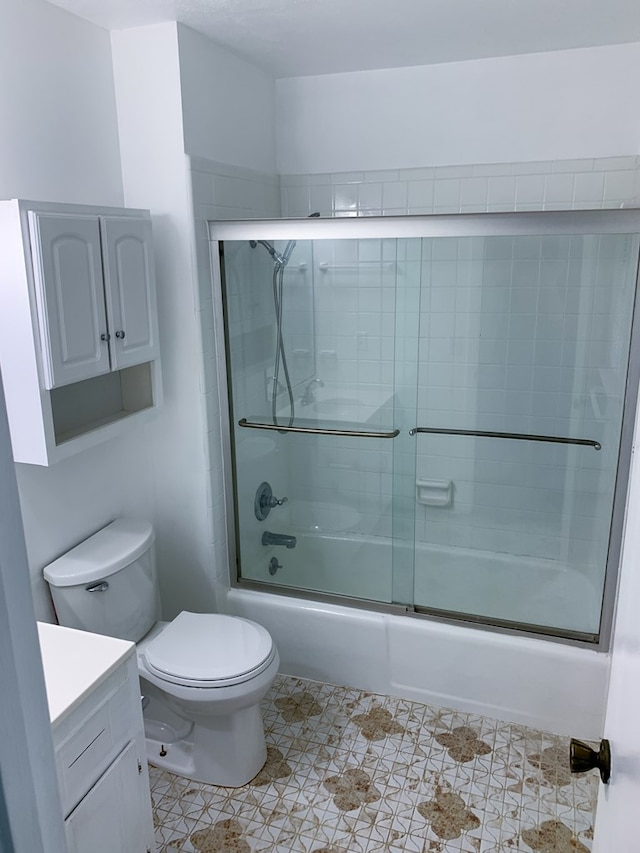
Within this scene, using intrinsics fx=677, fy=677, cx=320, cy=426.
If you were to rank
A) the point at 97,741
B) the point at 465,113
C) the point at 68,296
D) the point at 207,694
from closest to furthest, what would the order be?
the point at 97,741
the point at 68,296
the point at 207,694
the point at 465,113

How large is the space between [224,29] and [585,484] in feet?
6.90

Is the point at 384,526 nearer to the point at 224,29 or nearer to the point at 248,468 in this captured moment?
the point at 248,468

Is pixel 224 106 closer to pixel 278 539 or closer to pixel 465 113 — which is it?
pixel 465 113

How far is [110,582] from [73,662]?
58cm

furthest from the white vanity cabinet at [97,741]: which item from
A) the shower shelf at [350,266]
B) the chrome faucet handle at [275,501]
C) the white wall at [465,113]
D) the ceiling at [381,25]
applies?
the white wall at [465,113]

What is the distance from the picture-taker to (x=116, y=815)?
1655 mm

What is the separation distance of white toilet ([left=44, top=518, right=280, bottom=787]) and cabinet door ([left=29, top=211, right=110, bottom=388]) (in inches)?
24.6

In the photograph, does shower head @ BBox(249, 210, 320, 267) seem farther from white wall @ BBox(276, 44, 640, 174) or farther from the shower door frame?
white wall @ BBox(276, 44, 640, 174)

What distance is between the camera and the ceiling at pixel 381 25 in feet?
6.82

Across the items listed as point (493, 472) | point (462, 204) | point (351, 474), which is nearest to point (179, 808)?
point (351, 474)

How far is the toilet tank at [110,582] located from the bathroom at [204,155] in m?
0.08

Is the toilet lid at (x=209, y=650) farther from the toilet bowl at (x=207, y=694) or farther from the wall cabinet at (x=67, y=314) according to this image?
the wall cabinet at (x=67, y=314)

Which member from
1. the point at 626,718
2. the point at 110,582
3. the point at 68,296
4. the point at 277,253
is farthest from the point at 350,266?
the point at 626,718

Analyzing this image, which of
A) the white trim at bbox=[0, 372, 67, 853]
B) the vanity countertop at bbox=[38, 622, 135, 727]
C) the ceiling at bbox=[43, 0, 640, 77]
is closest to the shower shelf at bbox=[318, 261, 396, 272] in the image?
the ceiling at bbox=[43, 0, 640, 77]
